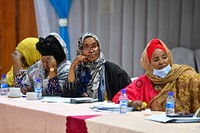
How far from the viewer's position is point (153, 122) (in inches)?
75.4

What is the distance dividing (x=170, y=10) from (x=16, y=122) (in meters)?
2.65

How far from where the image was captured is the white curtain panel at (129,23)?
449cm

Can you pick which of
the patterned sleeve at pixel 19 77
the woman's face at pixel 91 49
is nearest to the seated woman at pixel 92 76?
the woman's face at pixel 91 49

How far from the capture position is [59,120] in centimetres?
217

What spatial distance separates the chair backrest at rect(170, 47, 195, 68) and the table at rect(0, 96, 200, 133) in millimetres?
1986

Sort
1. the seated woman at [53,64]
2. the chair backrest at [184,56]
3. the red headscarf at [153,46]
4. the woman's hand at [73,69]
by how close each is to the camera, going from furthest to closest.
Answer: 1. the chair backrest at [184,56]
2. the seated woman at [53,64]
3. the woman's hand at [73,69]
4. the red headscarf at [153,46]

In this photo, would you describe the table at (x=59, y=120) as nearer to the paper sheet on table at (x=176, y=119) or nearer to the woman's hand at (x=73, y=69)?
the paper sheet on table at (x=176, y=119)

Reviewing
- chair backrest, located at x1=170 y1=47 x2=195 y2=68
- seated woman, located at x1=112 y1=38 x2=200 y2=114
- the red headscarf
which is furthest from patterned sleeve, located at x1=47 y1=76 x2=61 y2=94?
chair backrest, located at x1=170 y1=47 x2=195 y2=68

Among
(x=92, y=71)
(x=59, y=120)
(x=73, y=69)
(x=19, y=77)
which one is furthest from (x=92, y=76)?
(x=59, y=120)

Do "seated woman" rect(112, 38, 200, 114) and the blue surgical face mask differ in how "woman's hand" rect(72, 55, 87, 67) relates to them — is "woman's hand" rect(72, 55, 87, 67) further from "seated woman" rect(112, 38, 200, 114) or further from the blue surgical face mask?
the blue surgical face mask

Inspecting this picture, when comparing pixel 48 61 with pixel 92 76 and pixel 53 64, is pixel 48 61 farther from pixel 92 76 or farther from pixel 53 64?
pixel 92 76

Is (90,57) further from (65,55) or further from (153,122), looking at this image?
Result: (153,122)

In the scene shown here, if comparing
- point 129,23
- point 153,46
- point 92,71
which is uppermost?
point 129,23

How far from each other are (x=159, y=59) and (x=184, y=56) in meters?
1.78
